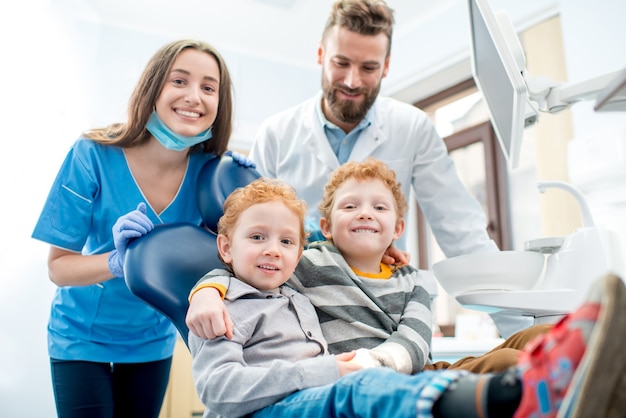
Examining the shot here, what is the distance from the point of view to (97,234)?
1545mm

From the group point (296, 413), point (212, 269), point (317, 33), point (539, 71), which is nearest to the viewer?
point (296, 413)

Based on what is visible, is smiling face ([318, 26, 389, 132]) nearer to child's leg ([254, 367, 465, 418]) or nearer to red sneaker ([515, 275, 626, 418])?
child's leg ([254, 367, 465, 418])

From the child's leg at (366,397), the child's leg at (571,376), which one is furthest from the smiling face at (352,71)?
the child's leg at (571,376)

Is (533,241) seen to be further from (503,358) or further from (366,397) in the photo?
(366,397)

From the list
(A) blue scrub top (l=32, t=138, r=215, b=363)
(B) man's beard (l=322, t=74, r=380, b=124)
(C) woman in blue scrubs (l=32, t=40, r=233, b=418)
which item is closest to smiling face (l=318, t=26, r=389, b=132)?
(B) man's beard (l=322, t=74, r=380, b=124)

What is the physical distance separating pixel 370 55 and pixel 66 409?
151cm

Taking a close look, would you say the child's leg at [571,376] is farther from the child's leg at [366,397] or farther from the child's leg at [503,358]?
the child's leg at [503,358]

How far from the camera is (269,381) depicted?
2.98ft

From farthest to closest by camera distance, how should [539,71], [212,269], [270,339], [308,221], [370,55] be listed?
1. [539,71]
2. [370,55]
3. [308,221]
4. [212,269]
5. [270,339]

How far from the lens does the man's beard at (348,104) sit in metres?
2.00

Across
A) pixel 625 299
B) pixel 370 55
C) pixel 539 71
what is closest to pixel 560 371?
pixel 625 299

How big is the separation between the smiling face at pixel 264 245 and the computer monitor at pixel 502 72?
55cm

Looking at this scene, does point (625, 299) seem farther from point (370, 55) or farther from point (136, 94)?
point (370, 55)

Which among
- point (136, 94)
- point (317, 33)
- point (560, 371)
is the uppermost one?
point (317, 33)
